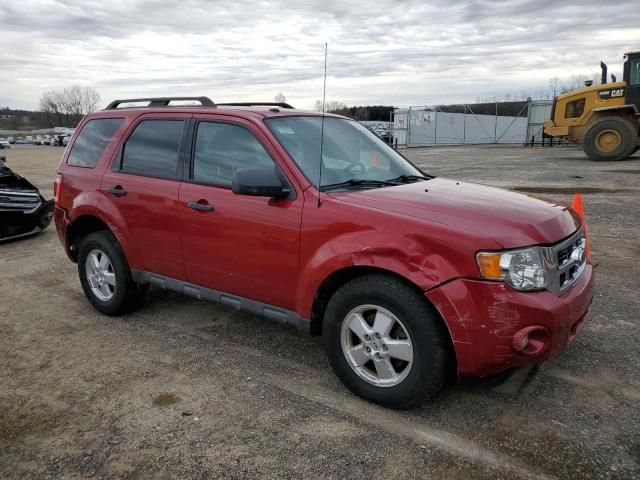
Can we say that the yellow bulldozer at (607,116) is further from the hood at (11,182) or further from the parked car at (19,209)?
the hood at (11,182)

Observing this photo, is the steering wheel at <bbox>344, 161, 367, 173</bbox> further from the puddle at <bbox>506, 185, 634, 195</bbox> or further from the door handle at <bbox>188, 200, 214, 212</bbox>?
the puddle at <bbox>506, 185, 634, 195</bbox>

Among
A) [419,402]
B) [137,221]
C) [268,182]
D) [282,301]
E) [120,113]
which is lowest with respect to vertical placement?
[419,402]

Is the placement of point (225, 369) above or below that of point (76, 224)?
below

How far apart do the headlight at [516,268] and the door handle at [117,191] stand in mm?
3059

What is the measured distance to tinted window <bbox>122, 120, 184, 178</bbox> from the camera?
428 centimetres

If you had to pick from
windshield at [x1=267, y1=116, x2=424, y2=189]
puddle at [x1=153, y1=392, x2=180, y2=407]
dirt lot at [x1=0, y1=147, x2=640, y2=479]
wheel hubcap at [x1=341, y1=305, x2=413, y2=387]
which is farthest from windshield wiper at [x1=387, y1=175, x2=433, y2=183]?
puddle at [x1=153, y1=392, x2=180, y2=407]

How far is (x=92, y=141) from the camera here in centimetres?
502

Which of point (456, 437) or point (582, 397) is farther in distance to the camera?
point (582, 397)

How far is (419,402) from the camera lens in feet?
Answer: 10.2

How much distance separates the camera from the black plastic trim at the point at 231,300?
3.59 m

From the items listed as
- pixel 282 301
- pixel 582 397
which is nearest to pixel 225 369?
pixel 282 301

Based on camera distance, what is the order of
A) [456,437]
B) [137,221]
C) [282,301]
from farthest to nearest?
1. [137,221]
2. [282,301]
3. [456,437]

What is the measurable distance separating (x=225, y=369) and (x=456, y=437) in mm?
1702

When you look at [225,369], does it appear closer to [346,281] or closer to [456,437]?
[346,281]
